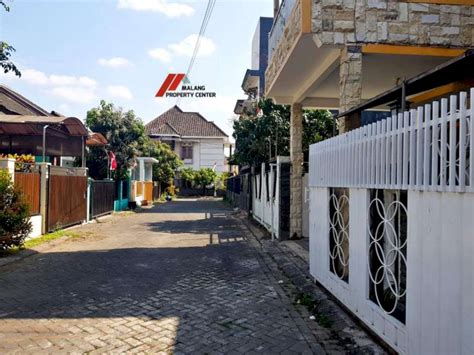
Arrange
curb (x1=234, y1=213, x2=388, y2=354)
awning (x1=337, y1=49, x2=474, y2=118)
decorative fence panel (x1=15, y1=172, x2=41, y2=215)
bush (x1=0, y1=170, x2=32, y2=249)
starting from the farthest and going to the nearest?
decorative fence panel (x1=15, y1=172, x2=41, y2=215), bush (x1=0, y1=170, x2=32, y2=249), curb (x1=234, y1=213, x2=388, y2=354), awning (x1=337, y1=49, x2=474, y2=118)

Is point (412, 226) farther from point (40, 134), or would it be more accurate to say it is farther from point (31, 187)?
point (40, 134)

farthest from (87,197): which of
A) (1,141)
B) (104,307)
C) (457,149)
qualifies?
(457,149)

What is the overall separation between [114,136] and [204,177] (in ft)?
57.3

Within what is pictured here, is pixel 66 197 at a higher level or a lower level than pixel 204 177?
lower

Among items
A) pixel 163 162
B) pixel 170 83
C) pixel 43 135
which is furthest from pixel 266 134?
pixel 163 162

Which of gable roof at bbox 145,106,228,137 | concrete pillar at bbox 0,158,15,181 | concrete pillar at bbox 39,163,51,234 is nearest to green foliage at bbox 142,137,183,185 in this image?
gable roof at bbox 145,106,228,137

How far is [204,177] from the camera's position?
3734 centimetres

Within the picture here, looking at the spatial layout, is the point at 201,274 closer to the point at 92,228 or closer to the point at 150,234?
the point at 150,234

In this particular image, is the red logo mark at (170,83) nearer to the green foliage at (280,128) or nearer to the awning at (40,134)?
the awning at (40,134)

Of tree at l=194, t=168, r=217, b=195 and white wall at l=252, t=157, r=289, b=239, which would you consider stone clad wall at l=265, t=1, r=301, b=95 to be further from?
tree at l=194, t=168, r=217, b=195

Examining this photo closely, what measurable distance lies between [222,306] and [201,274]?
5.95 ft

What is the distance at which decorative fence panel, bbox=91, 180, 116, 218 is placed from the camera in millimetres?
15641

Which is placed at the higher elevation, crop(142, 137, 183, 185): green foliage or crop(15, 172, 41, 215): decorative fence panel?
crop(142, 137, 183, 185): green foliage

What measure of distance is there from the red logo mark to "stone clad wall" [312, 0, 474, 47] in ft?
61.9
